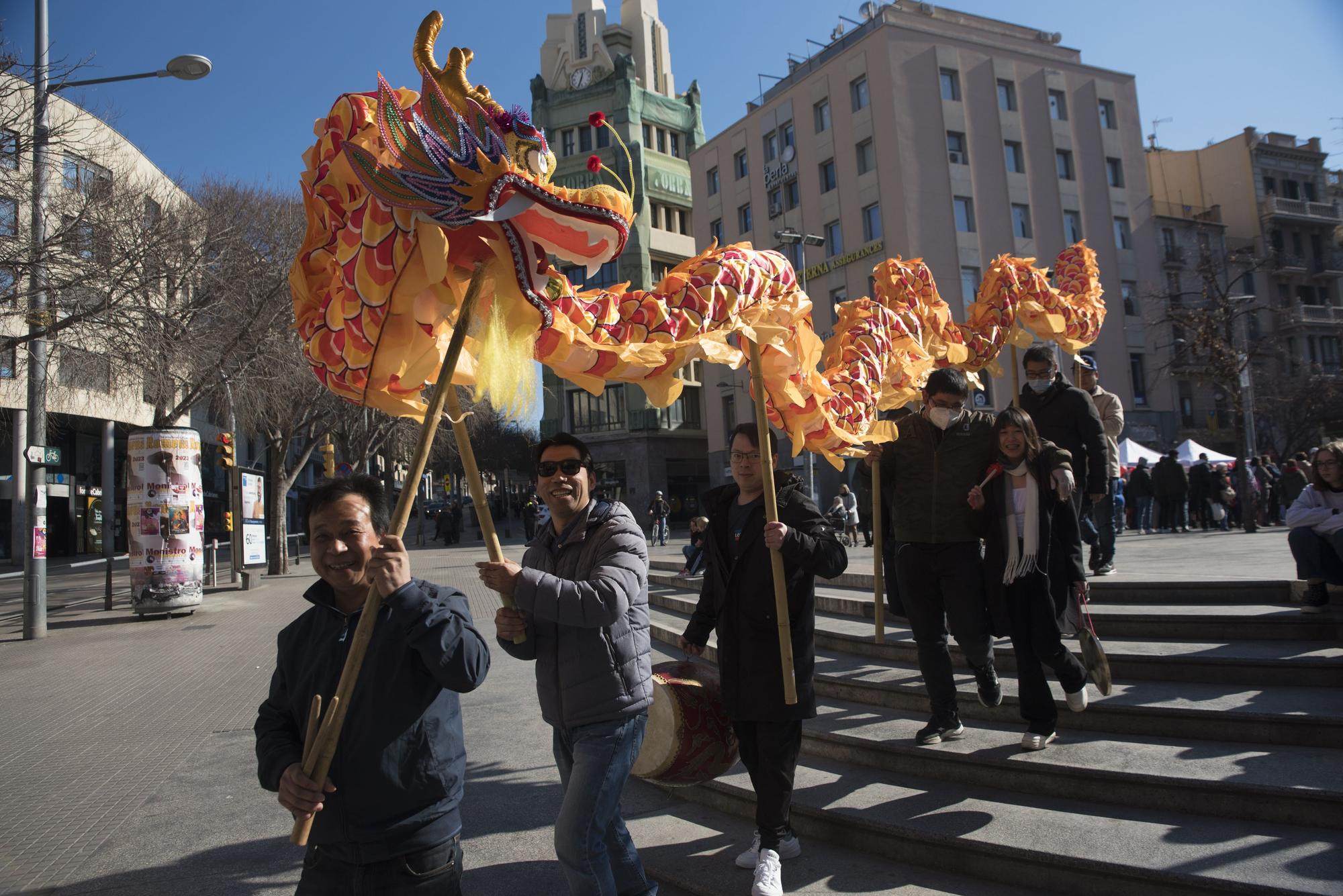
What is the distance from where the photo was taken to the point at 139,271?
37.7ft

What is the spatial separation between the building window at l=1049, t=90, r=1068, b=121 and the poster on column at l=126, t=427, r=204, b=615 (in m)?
33.1

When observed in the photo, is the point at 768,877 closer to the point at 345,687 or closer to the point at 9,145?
the point at 345,687

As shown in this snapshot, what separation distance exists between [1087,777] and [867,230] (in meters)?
31.6

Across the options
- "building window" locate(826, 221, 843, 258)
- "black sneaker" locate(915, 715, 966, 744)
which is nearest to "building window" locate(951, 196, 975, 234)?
"building window" locate(826, 221, 843, 258)

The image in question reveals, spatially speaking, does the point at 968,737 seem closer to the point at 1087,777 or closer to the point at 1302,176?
the point at 1087,777

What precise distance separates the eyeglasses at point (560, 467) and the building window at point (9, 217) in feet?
32.7

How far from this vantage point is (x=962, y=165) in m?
32.6

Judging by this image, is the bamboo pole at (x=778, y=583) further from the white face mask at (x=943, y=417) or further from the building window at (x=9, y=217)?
the building window at (x=9, y=217)

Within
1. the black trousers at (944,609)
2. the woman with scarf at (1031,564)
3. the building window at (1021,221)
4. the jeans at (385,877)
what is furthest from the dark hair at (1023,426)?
the building window at (1021,221)

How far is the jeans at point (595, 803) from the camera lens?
2820mm

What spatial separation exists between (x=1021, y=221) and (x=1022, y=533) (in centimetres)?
3245

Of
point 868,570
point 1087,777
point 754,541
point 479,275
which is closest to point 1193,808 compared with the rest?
point 1087,777

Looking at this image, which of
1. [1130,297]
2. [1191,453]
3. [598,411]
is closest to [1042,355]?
[1191,453]

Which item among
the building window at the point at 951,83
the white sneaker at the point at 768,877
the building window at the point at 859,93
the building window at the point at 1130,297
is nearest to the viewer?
the white sneaker at the point at 768,877
